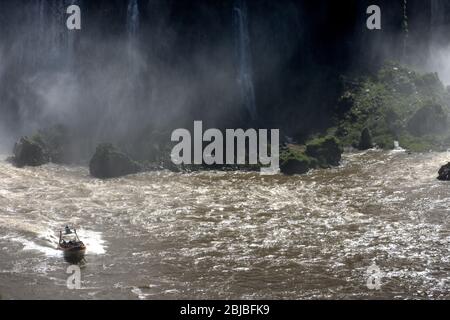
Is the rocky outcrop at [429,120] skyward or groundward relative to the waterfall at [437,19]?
groundward

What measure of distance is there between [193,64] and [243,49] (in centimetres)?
729

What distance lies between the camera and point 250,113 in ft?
266

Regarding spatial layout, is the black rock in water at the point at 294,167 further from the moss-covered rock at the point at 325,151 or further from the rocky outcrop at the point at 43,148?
the rocky outcrop at the point at 43,148

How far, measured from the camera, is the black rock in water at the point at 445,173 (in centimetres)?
5778

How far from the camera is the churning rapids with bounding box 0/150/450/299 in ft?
124

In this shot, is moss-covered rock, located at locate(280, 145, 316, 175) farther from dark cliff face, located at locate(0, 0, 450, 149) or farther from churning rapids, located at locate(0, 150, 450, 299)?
dark cliff face, located at locate(0, 0, 450, 149)

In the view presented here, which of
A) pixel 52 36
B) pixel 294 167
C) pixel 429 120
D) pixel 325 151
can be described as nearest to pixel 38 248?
pixel 294 167

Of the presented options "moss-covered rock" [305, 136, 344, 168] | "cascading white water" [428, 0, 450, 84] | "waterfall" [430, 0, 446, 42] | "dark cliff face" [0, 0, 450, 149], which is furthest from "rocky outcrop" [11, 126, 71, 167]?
"waterfall" [430, 0, 446, 42]

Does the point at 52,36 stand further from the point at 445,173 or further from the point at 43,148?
the point at 445,173

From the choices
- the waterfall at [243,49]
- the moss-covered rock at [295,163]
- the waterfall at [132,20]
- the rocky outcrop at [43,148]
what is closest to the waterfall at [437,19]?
the waterfall at [243,49]

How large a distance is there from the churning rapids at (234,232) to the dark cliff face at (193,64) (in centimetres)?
1630

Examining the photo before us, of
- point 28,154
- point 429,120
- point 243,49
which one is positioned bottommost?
point 28,154

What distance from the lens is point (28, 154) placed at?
68500 mm

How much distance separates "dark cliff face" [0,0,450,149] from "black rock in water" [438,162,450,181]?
23867 millimetres
